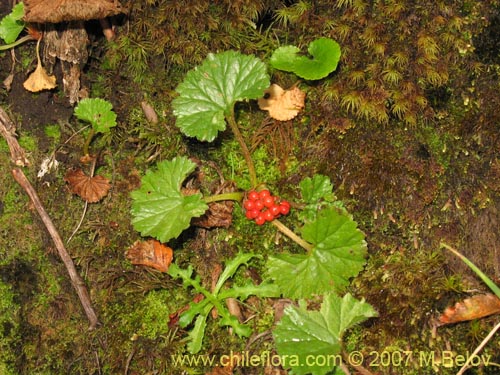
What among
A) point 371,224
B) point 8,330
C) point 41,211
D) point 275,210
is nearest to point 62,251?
point 41,211

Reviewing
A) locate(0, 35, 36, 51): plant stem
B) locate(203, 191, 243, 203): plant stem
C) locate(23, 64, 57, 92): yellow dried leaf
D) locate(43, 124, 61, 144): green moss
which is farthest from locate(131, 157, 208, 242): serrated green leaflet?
locate(0, 35, 36, 51): plant stem

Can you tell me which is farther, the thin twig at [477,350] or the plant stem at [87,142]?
the plant stem at [87,142]

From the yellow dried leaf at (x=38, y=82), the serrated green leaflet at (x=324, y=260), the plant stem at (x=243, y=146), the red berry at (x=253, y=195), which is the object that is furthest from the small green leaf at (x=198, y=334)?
the yellow dried leaf at (x=38, y=82)

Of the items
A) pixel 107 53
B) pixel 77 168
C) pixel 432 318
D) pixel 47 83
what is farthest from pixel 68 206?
pixel 432 318

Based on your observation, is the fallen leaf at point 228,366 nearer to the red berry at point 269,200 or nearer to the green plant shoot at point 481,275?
the red berry at point 269,200

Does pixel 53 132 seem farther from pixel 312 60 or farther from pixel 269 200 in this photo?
pixel 312 60

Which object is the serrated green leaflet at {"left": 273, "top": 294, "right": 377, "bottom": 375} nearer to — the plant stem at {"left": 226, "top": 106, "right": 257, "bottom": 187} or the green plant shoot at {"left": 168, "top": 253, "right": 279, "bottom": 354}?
the green plant shoot at {"left": 168, "top": 253, "right": 279, "bottom": 354}
